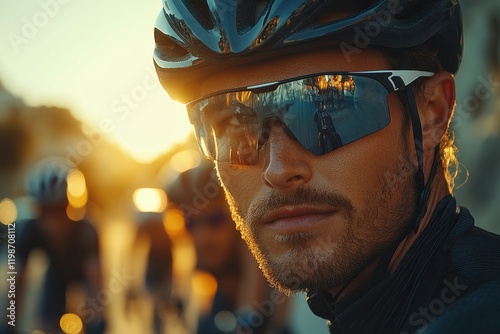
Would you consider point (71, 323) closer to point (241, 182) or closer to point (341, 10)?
point (241, 182)

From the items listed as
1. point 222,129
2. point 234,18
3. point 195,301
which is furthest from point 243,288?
point 234,18

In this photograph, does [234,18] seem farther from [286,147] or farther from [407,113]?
[407,113]

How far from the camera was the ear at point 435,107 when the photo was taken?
88.8 inches

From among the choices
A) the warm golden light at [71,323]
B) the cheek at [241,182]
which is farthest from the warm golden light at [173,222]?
the cheek at [241,182]

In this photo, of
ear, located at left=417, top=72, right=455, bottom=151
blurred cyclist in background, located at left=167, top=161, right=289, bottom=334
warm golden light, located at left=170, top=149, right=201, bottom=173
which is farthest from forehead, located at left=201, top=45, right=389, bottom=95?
warm golden light, located at left=170, top=149, right=201, bottom=173

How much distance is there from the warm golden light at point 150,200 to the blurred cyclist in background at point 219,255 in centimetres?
89

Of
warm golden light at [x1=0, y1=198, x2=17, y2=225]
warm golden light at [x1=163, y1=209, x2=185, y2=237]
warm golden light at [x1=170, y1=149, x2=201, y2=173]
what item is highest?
warm golden light at [x1=0, y1=198, x2=17, y2=225]

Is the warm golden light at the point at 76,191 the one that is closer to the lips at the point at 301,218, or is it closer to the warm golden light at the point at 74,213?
the warm golden light at the point at 74,213

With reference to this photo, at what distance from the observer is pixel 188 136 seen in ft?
27.6

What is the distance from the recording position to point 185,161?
7.01 m

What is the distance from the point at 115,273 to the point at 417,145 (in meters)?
6.34

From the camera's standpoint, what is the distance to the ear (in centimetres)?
226

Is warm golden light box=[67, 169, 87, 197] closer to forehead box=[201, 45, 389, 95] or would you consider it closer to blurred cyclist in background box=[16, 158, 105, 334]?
blurred cyclist in background box=[16, 158, 105, 334]

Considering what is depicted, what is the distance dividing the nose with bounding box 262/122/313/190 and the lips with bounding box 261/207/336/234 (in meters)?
0.08
